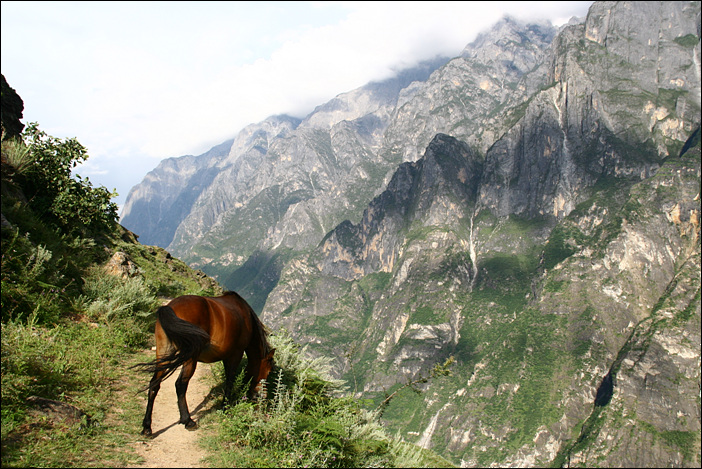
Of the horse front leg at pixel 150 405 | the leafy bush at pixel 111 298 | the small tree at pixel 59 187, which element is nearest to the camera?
the horse front leg at pixel 150 405

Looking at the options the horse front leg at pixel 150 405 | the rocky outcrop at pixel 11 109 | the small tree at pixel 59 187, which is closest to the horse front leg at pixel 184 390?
the horse front leg at pixel 150 405

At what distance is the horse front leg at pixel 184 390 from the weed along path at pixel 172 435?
118 mm

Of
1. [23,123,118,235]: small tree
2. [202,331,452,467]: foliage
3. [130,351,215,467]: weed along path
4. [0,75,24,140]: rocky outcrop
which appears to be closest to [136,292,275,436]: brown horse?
[130,351,215,467]: weed along path

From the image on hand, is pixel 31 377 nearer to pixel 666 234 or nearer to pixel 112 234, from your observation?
pixel 112 234

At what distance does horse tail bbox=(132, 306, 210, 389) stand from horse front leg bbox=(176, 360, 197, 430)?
166 mm

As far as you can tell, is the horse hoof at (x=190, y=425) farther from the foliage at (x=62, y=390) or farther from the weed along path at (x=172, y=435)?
the foliage at (x=62, y=390)

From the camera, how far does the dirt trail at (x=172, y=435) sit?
5.31m

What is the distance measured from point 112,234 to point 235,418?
47.7ft

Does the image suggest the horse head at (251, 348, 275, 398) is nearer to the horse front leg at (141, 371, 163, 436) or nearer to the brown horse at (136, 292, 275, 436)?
the brown horse at (136, 292, 275, 436)

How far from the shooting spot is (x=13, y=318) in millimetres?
7094

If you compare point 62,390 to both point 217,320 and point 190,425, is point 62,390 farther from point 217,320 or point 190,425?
point 217,320

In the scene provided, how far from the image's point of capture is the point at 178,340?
19.7 feet

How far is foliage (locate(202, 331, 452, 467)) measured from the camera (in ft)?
18.4

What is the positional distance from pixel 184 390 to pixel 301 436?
6.54ft
